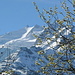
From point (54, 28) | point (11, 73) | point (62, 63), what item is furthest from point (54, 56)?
point (11, 73)

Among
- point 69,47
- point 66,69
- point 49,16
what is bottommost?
point 66,69

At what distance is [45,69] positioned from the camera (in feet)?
45.7

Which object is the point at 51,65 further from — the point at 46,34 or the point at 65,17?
the point at 65,17

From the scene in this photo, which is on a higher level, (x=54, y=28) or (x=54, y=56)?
(x=54, y=28)

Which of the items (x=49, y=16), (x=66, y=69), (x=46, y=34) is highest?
(x=49, y=16)

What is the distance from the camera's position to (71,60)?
44.7 feet

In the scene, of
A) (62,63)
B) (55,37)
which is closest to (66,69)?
(62,63)

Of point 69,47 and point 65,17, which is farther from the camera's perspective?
point 65,17

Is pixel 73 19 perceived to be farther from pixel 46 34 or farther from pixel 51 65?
pixel 51 65

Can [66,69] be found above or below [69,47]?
below

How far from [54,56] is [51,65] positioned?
63cm

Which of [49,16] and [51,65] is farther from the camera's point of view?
[49,16]

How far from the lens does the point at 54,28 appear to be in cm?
1409

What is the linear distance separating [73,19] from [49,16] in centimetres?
144
